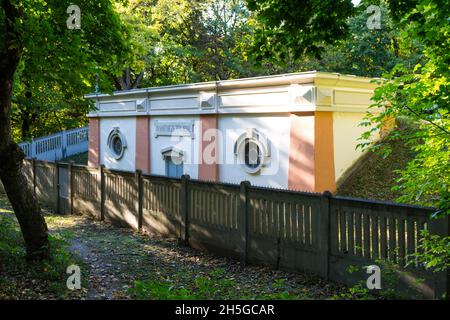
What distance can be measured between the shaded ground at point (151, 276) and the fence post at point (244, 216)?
1.24 ft

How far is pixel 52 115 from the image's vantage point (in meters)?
32.8

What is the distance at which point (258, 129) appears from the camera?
15.3 meters

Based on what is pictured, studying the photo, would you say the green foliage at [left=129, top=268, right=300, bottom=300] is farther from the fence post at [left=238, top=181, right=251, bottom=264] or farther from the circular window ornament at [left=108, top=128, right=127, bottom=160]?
the circular window ornament at [left=108, top=128, right=127, bottom=160]

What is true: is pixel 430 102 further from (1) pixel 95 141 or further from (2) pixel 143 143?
(1) pixel 95 141

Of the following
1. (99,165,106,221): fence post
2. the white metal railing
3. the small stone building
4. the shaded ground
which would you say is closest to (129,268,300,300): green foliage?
the shaded ground

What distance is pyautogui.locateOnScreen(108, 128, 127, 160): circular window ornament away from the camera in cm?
2075

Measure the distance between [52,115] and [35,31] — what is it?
87.8ft

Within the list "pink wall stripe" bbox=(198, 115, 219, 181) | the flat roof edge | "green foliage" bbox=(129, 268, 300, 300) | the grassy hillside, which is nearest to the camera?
"green foliage" bbox=(129, 268, 300, 300)

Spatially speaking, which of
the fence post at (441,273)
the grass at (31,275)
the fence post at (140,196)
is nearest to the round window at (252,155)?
the fence post at (140,196)

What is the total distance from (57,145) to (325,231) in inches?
956

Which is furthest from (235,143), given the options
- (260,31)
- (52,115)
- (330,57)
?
(52,115)

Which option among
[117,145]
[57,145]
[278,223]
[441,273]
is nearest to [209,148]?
[117,145]

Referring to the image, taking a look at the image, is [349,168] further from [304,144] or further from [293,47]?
[293,47]

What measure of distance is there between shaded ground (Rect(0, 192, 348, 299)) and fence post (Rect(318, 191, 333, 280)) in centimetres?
28
